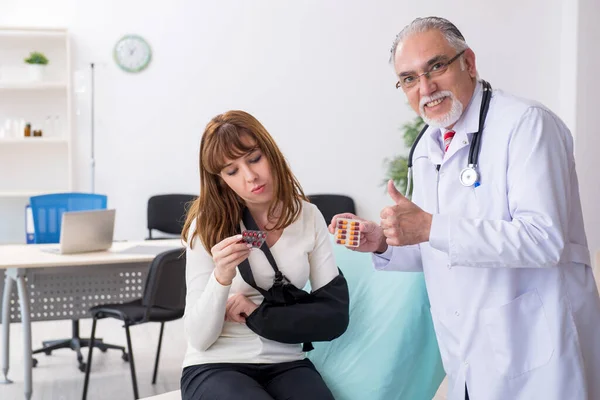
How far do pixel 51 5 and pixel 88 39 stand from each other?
15.9 inches

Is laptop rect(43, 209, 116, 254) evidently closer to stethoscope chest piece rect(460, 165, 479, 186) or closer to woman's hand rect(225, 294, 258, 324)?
woman's hand rect(225, 294, 258, 324)

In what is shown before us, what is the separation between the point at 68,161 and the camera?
6348mm

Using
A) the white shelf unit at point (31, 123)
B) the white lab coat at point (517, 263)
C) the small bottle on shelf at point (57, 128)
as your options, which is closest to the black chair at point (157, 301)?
the white lab coat at point (517, 263)

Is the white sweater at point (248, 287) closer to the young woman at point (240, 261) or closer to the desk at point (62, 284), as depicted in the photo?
the young woman at point (240, 261)

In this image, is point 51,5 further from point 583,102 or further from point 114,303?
point 583,102

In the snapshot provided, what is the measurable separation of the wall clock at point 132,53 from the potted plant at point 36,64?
594 millimetres

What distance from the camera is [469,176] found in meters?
1.70

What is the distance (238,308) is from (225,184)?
1.23 ft

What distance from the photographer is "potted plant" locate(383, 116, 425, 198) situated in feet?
21.3

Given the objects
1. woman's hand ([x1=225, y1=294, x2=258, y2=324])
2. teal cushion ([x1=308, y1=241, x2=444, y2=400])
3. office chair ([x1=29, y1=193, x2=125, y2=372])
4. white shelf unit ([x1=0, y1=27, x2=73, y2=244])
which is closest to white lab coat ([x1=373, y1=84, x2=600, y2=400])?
teal cushion ([x1=308, y1=241, x2=444, y2=400])

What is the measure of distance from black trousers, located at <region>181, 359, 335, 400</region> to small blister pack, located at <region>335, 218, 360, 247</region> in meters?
0.44

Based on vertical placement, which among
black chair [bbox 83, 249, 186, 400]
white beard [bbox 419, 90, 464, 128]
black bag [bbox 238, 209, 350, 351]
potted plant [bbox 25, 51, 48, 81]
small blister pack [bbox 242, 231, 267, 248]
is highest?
potted plant [bbox 25, 51, 48, 81]

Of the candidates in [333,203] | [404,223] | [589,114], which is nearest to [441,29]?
[404,223]

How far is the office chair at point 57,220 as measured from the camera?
4.65 meters
